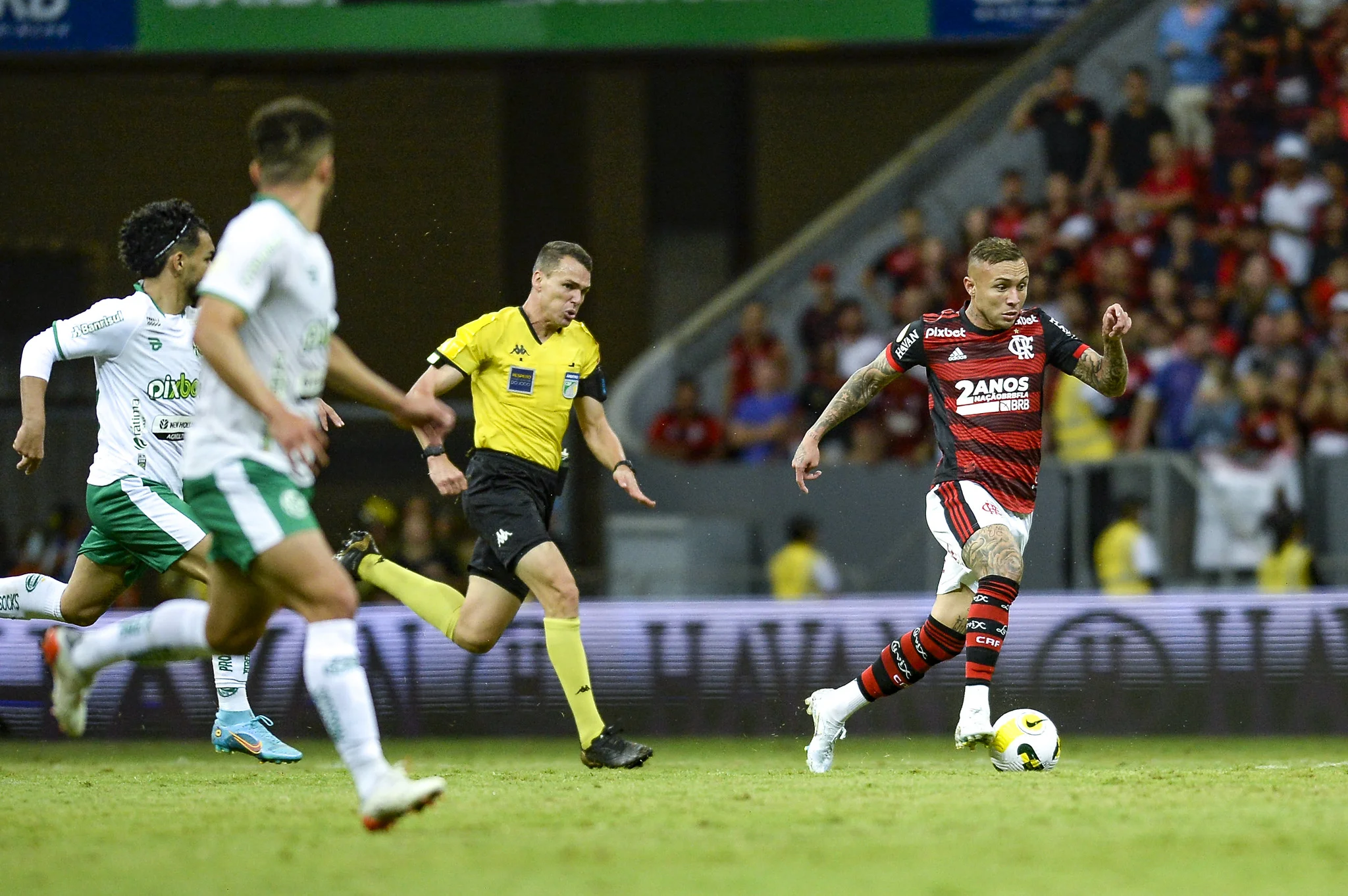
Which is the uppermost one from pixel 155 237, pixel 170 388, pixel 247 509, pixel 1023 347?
pixel 155 237

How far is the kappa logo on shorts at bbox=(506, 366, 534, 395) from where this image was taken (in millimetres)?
8805

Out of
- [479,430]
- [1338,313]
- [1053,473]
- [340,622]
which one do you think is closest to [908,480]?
[1053,473]

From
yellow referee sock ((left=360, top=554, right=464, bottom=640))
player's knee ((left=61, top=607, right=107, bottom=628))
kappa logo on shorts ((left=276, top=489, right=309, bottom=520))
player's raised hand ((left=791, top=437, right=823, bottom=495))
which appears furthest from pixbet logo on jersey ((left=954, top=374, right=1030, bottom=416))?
player's knee ((left=61, top=607, right=107, bottom=628))

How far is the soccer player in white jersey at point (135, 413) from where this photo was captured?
8.55m

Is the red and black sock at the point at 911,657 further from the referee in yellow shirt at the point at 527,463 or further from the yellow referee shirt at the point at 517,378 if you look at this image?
the yellow referee shirt at the point at 517,378

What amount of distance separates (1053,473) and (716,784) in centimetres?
599

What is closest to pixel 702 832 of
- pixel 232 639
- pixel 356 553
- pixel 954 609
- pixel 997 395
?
Answer: pixel 232 639

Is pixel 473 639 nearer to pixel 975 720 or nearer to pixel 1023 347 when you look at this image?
pixel 975 720

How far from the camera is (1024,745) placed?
26.8 feet

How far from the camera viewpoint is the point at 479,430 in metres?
8.95

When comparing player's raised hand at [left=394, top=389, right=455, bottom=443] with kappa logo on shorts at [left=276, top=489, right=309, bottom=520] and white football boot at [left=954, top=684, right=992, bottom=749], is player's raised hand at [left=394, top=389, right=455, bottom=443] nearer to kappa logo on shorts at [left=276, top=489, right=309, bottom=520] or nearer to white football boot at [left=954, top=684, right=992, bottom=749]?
kappa logo on shorts at [left=276, top=489, right=309, bottom=520]

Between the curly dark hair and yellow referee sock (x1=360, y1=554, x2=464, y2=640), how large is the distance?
183 cm

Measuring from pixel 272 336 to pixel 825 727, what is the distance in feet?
12.0

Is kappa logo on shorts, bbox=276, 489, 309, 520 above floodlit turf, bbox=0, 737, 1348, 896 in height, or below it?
above
